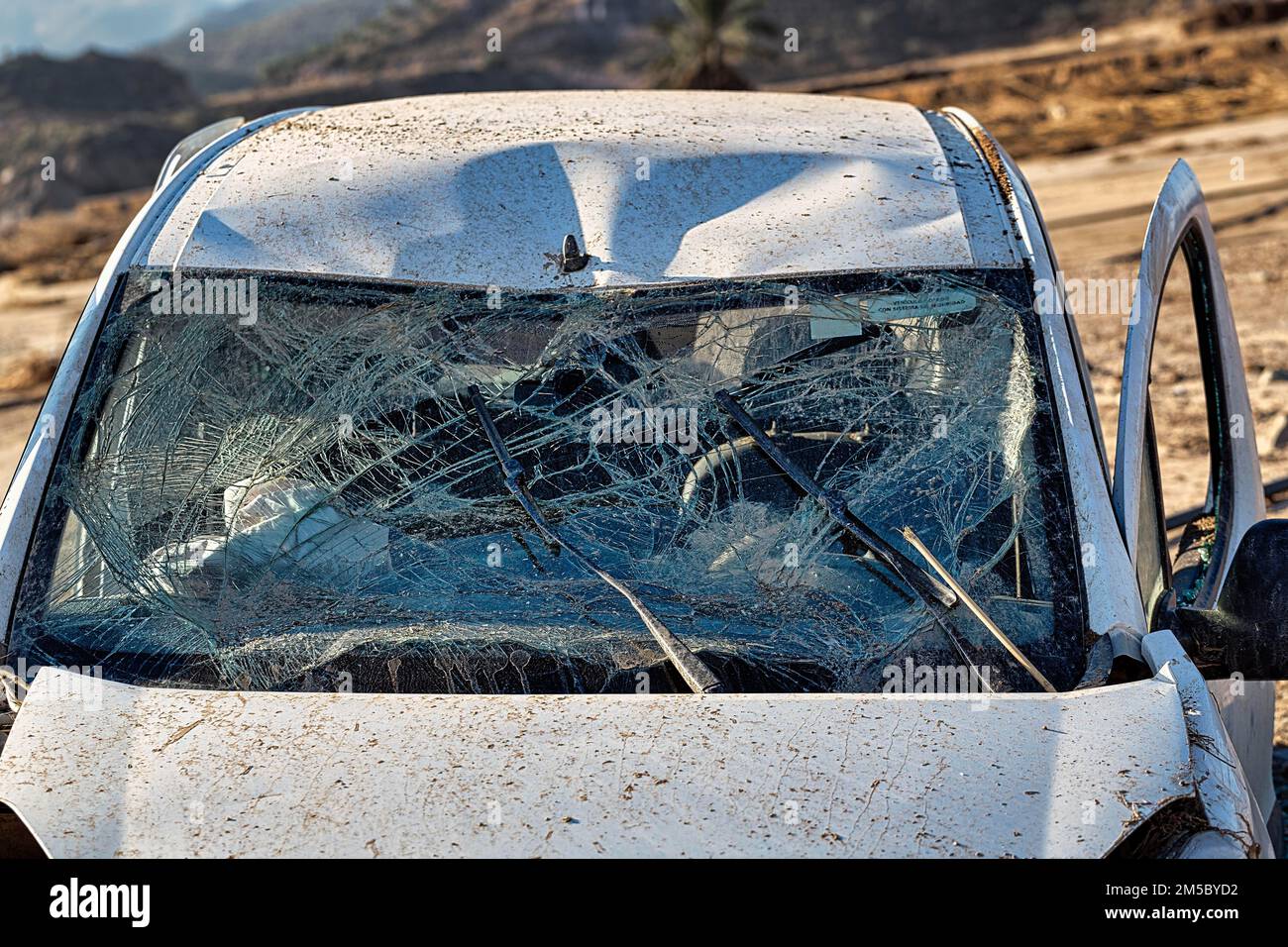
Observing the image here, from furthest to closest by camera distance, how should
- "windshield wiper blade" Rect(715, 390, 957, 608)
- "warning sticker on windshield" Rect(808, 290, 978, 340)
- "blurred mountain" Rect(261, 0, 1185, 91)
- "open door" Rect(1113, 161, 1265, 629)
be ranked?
"blurred mountain" Rect(261, 0, 1185, 91)
"warning sticker on windshield" Rect(808, 290, 978, 340)
"open door" Rect(1113, 161, 1265, 629)
"windshield wiper blade" Rect(715, 390, 957, 608)

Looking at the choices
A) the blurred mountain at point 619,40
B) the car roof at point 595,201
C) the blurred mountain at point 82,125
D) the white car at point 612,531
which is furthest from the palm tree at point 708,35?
the white car at point 612,531

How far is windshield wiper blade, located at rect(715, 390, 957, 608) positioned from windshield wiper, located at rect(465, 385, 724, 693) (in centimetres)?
37

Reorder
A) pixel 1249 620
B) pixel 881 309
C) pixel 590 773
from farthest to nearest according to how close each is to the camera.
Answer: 1. pixel 881 309
2. pixel 1249 620
3. pixel 590 773

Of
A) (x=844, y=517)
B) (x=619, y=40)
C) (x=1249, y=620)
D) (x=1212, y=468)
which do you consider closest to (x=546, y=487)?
(x=844, y=517)

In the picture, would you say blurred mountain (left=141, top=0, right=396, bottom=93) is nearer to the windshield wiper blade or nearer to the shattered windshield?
the shattered windshield

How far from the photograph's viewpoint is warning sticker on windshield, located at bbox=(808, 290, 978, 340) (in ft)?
7.77

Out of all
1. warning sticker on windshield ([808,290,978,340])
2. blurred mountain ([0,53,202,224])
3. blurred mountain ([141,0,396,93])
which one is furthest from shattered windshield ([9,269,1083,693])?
blurred mountain ([141,0,396,93])

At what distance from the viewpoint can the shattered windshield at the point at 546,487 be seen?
2021mm

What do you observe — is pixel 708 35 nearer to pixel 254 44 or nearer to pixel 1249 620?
pixel 1249 620

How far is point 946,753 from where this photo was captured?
1675 mm

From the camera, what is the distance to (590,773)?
164 cm

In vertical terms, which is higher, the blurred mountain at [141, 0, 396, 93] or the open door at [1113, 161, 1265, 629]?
the blurred mountain at [141, 0, 396, 93]

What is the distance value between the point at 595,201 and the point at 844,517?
81 cm
